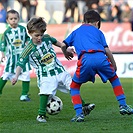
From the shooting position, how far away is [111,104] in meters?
11.2

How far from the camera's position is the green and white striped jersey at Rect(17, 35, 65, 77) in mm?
8836

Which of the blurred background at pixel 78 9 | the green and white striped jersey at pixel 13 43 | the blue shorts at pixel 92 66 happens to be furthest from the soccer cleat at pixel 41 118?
the blurred background at pixel 78 9

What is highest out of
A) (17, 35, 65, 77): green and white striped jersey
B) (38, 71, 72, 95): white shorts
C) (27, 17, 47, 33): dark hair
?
(27, 17, 47, 33): dark hair

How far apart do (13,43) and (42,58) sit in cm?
380

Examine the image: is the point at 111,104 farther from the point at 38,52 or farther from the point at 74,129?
the point at 74,129

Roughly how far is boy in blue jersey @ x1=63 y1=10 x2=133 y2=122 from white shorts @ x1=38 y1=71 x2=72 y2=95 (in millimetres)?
338

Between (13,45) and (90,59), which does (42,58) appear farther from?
(13,45)

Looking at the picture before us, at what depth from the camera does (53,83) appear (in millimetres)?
8789

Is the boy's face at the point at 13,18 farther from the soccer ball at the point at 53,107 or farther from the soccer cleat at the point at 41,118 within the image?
the soccer cleat at the point at 41,118

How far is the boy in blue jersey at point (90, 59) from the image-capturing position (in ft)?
27.3

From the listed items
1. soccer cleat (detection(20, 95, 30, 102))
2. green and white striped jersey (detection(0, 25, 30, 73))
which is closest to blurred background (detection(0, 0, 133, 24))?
green and white striped jersey (detection(0, 25, 30, 73))

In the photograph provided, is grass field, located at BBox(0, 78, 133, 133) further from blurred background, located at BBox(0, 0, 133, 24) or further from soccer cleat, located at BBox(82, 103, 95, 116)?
blurred background, located at BBox(0, 0, 133, 24)

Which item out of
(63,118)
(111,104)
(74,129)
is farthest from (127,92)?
(74,129)

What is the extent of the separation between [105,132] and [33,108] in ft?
11.5
